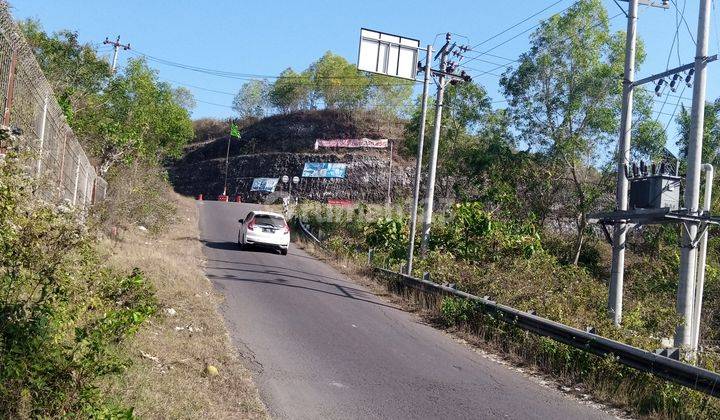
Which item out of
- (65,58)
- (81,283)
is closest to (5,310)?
(81,283)

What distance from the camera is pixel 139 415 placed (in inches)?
222

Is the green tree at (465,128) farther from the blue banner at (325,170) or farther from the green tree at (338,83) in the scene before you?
the green tree at (338,83)

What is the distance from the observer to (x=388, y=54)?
19.6 m

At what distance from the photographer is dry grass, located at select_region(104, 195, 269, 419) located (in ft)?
20.3

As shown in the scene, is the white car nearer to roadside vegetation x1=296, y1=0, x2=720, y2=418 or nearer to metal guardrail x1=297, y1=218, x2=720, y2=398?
roadside vegetation x1=296, y1=0, x2=720, y2=418

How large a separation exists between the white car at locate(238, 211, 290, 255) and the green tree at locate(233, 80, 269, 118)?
81080 mm

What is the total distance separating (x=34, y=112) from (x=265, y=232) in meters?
16.1

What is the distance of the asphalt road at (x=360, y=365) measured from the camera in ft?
24.2

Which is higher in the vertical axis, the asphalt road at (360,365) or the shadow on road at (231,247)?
the shadow on road at (231,247)

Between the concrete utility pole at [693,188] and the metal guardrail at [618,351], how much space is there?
2.99 meters

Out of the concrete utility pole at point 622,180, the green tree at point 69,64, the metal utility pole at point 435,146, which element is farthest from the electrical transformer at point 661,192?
the green tree at point 69,64

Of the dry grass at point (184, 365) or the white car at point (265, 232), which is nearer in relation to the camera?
the dry grass at point (184, 365)

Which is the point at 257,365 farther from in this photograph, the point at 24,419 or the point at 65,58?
the point at 65,58

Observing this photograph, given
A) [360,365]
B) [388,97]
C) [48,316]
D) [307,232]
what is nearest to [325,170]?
[388,97]
